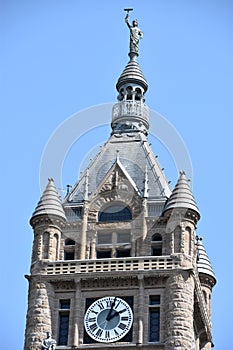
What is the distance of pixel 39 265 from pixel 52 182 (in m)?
5.61

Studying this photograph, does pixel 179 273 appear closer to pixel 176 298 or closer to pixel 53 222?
pixel 176 298

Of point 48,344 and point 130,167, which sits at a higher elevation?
point 130,167

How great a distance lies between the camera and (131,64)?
102m

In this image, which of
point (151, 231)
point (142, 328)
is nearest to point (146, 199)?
point (151, 231)

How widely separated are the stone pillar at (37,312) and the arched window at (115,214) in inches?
218

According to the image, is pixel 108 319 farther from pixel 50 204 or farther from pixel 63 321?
pixel 50 204

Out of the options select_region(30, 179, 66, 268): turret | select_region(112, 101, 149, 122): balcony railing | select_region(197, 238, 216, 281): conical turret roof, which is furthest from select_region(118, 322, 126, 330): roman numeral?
select_region(112, 101, 149, 122): balcony railing

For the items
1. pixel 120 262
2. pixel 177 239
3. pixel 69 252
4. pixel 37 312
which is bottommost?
pixel 37 312

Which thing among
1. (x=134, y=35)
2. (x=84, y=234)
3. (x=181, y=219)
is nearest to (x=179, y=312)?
(x=181, y=219)

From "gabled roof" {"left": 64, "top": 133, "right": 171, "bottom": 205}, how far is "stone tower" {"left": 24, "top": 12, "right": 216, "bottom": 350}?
5 centimetres

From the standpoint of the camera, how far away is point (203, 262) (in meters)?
94.3

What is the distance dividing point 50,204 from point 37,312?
6.61 metres

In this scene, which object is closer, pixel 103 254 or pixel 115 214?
pixel 103 254

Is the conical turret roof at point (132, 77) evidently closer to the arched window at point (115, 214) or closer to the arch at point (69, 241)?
the arched window at point (115, 214)
